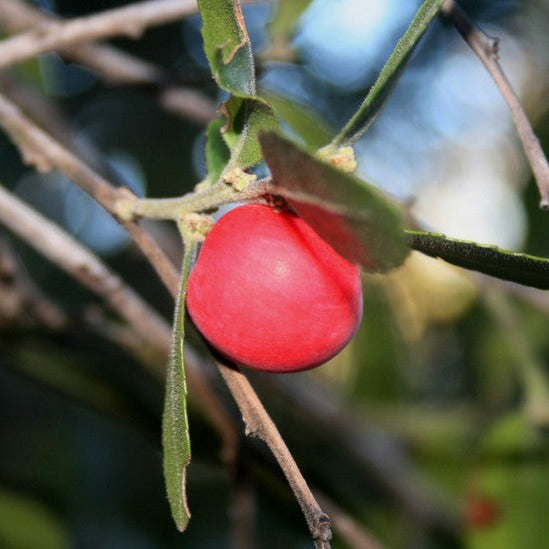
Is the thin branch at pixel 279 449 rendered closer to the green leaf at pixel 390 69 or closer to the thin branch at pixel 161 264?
the thin branch at pixel 161 264

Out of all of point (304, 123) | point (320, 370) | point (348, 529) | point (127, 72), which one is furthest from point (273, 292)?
point (320, 370)

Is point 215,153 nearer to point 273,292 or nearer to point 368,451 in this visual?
point 273,292

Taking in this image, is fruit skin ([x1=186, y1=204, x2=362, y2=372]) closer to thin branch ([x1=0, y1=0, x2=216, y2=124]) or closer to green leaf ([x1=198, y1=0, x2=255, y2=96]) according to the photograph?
green leaf ([x1=198, y1=0, x2=255, y2=96])

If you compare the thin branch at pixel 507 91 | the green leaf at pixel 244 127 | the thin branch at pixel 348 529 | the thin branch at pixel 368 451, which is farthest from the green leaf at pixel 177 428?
the thin branch at pixel 368 451

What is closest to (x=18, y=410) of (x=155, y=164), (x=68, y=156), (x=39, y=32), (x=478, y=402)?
(x=155, y=164)

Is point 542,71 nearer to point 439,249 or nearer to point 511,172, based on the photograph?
point 511,172

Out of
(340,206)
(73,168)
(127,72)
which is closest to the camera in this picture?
(340,206)
